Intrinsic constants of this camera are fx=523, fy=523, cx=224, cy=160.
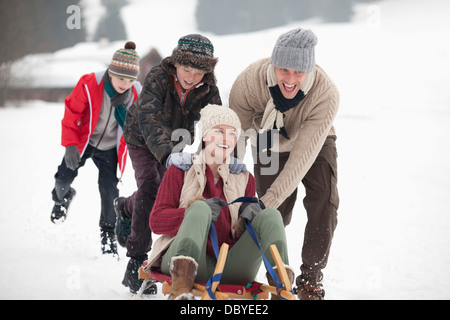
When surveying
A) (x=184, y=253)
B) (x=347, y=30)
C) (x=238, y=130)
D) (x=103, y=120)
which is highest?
(x=347, y=30)

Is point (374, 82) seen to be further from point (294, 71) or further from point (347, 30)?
point (294, 71)

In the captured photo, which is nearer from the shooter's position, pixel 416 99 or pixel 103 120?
pixel 103 120

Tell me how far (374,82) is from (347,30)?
1492mm

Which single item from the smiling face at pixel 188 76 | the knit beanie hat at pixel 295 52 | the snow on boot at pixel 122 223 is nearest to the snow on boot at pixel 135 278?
the snow on boot at pixel 122 223

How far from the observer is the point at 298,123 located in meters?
2.80

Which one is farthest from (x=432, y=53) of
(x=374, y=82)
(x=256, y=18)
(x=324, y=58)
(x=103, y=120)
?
(x=103, y=120)

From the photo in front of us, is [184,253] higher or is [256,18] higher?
[256,18]

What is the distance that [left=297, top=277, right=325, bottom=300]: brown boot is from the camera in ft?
8.63

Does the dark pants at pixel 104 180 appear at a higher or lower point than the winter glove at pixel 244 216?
higher

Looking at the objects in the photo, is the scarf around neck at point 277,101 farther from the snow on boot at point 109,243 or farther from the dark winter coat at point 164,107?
the snow on boot at point 109,243

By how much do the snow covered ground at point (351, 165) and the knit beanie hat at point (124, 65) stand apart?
1.27 meters

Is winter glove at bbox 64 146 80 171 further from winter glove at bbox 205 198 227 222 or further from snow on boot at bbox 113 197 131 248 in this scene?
winter glove at bbox 205 198 227 222

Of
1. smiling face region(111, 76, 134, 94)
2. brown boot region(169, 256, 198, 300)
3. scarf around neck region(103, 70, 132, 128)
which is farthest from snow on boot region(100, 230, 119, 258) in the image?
brown boot region(169, 256, 198, 300)

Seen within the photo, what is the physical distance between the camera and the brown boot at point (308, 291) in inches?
104
